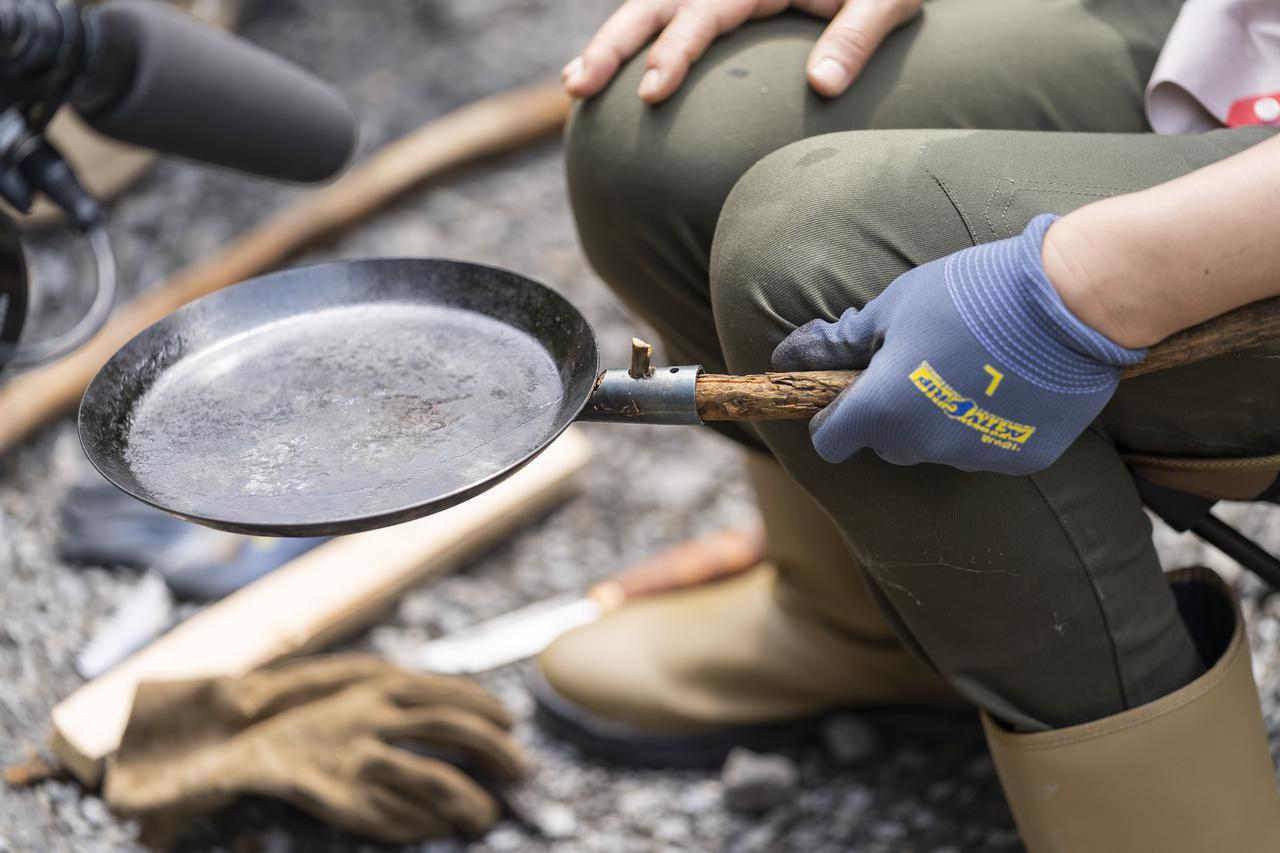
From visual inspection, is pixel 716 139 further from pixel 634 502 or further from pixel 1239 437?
pixel 634 502

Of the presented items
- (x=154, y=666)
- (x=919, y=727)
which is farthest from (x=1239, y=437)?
(x=154, y=666)

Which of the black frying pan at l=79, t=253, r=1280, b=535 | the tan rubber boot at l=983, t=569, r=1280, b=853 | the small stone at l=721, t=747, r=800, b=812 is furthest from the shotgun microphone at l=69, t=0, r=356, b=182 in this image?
the tan rubber boot at l=983, t=569, r=1280, b=853

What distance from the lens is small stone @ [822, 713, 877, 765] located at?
125cm

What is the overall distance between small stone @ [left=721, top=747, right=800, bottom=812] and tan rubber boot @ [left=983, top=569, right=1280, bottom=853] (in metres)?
0.36

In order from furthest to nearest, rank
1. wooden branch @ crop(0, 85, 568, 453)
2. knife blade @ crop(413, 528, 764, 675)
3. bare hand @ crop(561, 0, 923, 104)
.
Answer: wooden branch @ crop(0, 85, 568, 453) → knife blade @ crop(413, 528, 764, 675) → bare hand @ crop(561, 0, 923, 104)

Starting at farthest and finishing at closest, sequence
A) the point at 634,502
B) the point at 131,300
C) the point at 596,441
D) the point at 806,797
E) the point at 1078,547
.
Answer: the point at 131,300
the point at 596,441
the point at 634,502
the point at 806,797
the point at 1078,547

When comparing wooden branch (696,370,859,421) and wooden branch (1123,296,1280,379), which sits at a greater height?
wooden branch (1123,296,1280,379)

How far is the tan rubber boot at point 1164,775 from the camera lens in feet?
2.69

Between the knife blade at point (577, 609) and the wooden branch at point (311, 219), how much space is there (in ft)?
1.98

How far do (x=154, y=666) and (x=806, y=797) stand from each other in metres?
0.73

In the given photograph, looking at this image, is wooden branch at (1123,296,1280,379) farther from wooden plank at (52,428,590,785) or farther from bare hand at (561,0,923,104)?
wooden plank at (52,428,590,785)

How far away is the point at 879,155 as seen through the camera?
83 centimetres

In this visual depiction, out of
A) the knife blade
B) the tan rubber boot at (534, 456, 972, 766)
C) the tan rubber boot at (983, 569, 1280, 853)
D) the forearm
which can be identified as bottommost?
the knife blade

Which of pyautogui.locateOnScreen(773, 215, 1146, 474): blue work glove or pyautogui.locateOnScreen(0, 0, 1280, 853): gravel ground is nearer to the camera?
pyautogui.locateOnScreen(773, 215, 1146, 474): blue work glove
